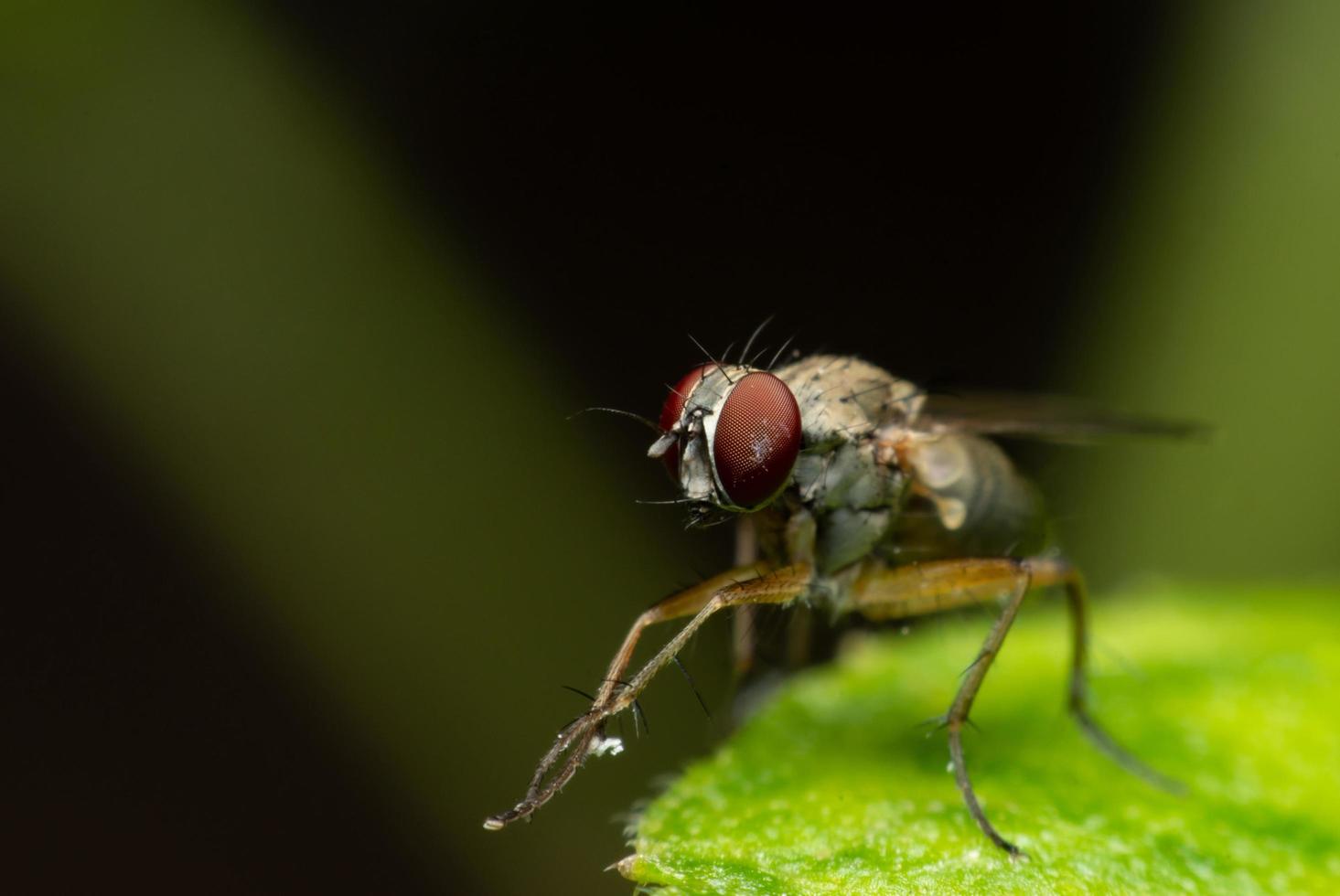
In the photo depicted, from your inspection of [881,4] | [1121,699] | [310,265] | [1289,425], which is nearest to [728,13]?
[881,4]

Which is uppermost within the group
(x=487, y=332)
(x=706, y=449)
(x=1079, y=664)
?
(x=487, y=332)

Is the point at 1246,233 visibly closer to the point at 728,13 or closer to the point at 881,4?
the point at 881,4

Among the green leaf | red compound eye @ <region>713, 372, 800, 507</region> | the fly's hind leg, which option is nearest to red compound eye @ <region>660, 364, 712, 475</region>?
red compound eye @ <region>713, 372, 800, 507</region>

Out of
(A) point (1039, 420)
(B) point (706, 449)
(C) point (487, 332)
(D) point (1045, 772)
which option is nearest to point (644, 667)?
(B) point (706, 449)

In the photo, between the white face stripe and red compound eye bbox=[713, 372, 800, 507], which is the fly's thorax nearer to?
red compound eye bbox=[713, 372, 800, 507]

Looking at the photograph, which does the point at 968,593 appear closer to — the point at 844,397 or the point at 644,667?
the point at 844,397

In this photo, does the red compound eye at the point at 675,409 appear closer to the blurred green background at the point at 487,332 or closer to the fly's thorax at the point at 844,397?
the fly's thorax at the point at 844,397
